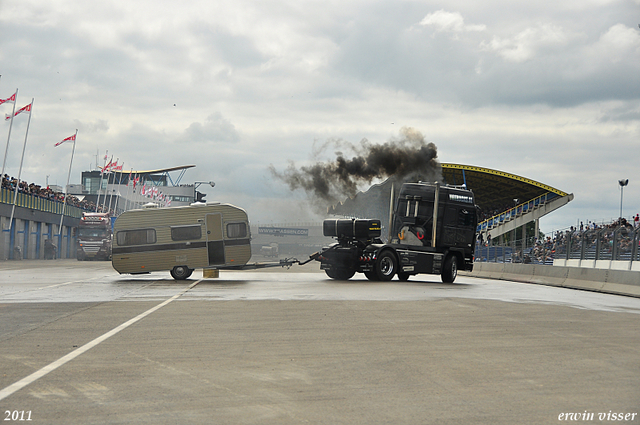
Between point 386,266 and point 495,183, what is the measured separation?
4685cm

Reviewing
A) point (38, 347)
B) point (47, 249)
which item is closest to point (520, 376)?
point (38, 347)

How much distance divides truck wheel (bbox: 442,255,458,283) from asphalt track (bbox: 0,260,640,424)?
11.8m

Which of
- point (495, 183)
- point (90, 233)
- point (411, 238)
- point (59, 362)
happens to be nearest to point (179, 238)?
point (411, 238)

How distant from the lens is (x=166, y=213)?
86.9 ft

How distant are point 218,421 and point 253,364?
2577mm

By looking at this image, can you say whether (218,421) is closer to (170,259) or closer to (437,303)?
(437,303)

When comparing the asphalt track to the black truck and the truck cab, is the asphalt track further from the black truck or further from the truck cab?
the truck cab

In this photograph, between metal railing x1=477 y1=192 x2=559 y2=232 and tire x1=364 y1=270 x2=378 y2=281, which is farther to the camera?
metal railing x1=477 y1=192 x2=559 y2=232

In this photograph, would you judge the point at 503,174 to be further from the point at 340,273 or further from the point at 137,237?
the point at 137,237

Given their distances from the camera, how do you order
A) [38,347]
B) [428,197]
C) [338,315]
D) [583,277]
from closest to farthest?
[38,347]
[338,315]
[583,277]
[428,197]

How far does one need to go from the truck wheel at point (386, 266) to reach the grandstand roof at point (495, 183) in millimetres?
36548

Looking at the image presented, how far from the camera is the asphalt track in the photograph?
5867 millimetres

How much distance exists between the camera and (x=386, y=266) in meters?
26.4

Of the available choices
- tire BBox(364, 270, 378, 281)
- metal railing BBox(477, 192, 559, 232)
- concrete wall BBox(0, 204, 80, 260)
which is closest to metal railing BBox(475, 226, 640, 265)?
tire BBox(364, 270, 378, 281)
